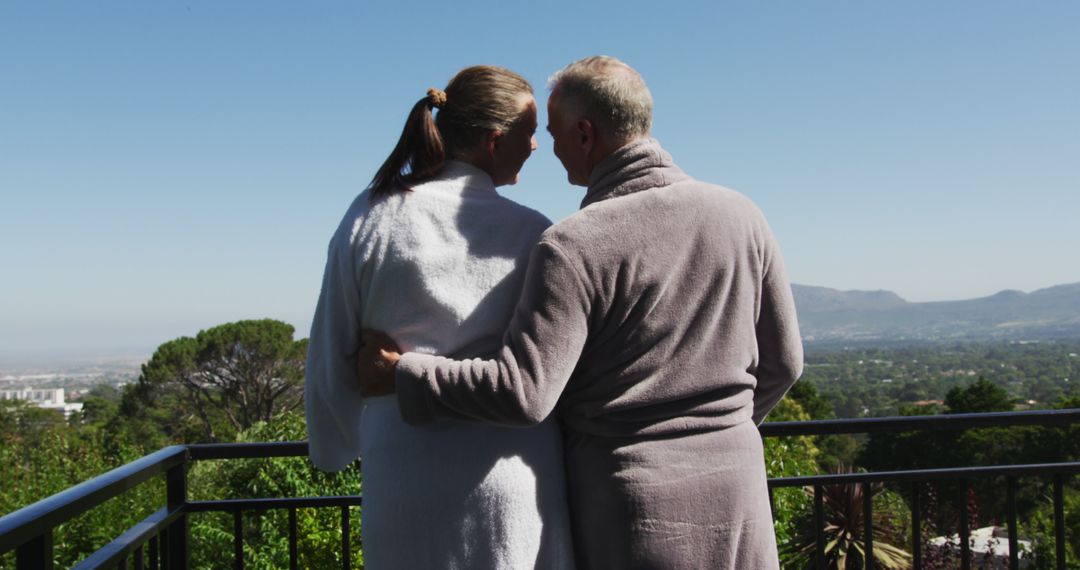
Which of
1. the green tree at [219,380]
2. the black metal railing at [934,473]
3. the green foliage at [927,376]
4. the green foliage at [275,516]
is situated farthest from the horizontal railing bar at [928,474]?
the green foliage at [927,376]

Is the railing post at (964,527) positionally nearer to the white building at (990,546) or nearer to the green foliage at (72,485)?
the white building at (990,546)

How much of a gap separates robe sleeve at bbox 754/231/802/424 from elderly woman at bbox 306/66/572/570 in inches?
13.9

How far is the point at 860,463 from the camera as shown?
3014 centimetres

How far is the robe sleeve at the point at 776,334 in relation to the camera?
50.4 inches

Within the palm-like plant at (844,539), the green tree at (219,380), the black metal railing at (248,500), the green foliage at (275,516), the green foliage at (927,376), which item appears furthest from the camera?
the green foliage at (927,376)

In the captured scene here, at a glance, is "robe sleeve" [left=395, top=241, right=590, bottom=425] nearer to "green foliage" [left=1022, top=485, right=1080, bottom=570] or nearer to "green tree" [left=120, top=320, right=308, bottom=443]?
"green foliage" [left=1022, top=485, right=1080, bottom=570]

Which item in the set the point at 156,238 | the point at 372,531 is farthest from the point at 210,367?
the point at 156,238

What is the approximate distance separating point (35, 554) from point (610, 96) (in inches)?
41.0

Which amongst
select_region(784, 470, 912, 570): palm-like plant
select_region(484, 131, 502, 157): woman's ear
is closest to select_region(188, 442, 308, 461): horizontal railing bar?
select_region(484, 131, 502, 157): woman's ear

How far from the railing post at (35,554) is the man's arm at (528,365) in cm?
57

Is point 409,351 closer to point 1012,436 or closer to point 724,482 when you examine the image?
point 724,482

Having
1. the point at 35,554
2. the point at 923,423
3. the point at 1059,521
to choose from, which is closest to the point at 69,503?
the point at 35,554

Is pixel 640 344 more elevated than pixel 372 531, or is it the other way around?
pixel 640 344

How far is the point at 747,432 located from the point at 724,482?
0.31 ft
